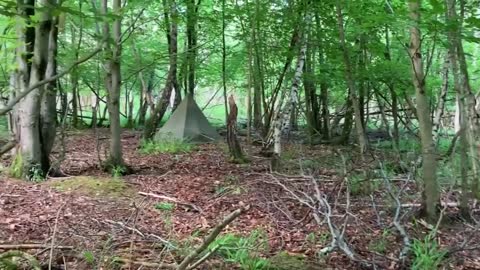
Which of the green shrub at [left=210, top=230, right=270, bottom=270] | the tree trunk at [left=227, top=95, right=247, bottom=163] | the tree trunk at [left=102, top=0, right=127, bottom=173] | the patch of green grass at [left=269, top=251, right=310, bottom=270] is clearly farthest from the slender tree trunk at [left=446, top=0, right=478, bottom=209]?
the tree trunk at [left=102, top=0, right=127, bottom=173]

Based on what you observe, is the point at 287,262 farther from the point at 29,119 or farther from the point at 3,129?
the point at 3,129

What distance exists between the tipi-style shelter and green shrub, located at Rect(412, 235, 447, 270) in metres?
8.18

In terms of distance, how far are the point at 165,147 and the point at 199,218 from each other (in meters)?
5.41

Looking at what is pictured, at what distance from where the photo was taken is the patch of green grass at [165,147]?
10103mm

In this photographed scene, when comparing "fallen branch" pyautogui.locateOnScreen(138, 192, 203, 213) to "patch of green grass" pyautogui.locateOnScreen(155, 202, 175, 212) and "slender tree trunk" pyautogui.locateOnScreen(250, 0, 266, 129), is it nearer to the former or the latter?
"patch of green grass" pyautogui.locateOnScreen(155, 202, 175, 212)

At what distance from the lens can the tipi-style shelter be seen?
1188 cm

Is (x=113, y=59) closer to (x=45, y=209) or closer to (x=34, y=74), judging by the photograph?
(x=34, y=74)

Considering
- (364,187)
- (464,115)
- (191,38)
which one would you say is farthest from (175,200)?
(191,38)

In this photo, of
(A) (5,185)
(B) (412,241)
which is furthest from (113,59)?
(B) (412,241)

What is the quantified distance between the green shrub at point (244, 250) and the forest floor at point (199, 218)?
85 mm

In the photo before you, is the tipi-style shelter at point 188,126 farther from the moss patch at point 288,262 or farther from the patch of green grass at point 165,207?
the moss patch at point 288,262

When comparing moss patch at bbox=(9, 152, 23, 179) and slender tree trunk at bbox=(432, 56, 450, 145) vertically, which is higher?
slender tree trunk at bbox=(432, 56, 450, 145)

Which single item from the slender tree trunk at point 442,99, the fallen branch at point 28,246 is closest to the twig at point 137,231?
the fallen branch at point 28,246

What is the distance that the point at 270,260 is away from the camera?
382 cm
